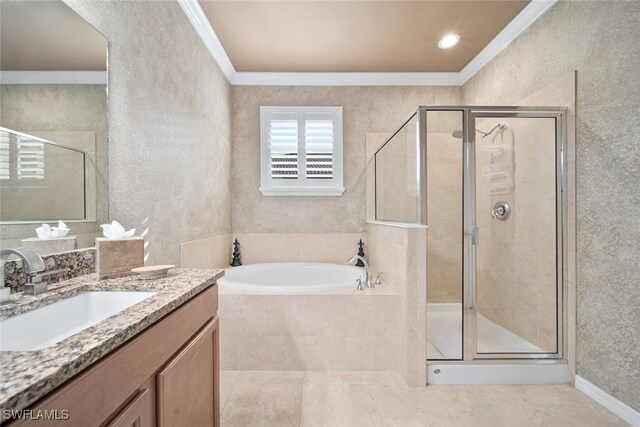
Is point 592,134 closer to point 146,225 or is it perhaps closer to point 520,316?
point 520,316

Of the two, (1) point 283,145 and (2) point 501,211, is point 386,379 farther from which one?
(1) point 283,145

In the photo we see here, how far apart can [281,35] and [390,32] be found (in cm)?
90

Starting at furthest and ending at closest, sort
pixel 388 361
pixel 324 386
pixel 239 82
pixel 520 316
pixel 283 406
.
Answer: pixel 239 82, pixel 520 316, pixel 388 361, pixel 324 386, pixel 283 406

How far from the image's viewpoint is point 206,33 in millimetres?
2221

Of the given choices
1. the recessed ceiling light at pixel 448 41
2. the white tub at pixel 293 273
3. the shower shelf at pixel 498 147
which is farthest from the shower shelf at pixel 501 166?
the white tub at pixel 293 273

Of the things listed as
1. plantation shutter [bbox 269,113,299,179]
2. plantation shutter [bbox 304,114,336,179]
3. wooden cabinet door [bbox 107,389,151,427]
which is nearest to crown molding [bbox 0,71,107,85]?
wooden cabinet door [bbox 107,389,151,427]

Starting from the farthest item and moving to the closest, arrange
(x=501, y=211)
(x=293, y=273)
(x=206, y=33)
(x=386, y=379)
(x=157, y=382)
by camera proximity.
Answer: (x=293, y=273) → (x=206, y=33) → (x=501, y=211) → (x=386, y=379) → (x=157, y=382)

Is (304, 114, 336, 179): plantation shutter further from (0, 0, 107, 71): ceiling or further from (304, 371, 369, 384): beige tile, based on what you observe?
(0, 0, 107, 71): ceiling

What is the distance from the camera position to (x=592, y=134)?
64.4 inches

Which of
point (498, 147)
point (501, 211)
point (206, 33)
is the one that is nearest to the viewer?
point (498, 147)

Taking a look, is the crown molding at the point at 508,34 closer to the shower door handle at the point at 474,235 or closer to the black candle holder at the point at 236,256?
the shower door handle at the point at 474,235

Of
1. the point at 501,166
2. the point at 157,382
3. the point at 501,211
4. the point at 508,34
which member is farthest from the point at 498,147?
the point at 157,382

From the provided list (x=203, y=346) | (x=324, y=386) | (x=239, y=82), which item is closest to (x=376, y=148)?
(x=239, y=82)

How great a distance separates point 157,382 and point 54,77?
1.08m
